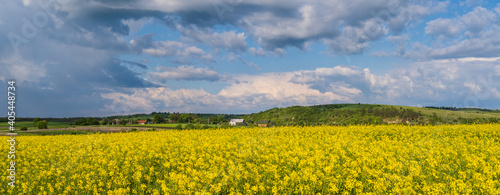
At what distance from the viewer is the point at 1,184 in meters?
10.3

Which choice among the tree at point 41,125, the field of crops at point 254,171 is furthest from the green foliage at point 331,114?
the field of crops at point 254,171

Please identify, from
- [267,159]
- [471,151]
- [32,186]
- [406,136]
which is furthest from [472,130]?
[32,186]

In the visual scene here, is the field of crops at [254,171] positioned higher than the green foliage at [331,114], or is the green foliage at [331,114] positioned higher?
the green foliage at [331,114]

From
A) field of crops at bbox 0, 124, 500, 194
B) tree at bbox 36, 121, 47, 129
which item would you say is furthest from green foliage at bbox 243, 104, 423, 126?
field of crops at bbox 0, 124, 500, 194

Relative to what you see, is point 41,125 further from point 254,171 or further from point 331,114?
point 331,114

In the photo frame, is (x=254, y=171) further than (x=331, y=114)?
No

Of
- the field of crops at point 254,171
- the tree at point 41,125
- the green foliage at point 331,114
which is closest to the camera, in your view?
the field of crops at point 254,171

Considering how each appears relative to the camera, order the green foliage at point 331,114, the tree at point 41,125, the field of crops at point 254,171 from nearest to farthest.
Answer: the field of crops at point 254,171 → the tree at point 41,125 → the green foliage at point 331,114

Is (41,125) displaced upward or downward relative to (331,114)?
downward

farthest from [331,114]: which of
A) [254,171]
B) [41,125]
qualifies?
[254,171]

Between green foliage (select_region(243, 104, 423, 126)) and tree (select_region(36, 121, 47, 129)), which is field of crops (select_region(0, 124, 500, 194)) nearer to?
tree (select_region(36, 121, 47, 129))

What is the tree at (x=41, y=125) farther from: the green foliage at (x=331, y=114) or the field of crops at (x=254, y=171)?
the green foliage at (x=331, y=114)

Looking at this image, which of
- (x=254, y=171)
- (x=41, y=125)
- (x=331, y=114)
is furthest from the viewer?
(x=331, y=114)

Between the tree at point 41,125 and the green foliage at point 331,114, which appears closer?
the tree at point 41,125
